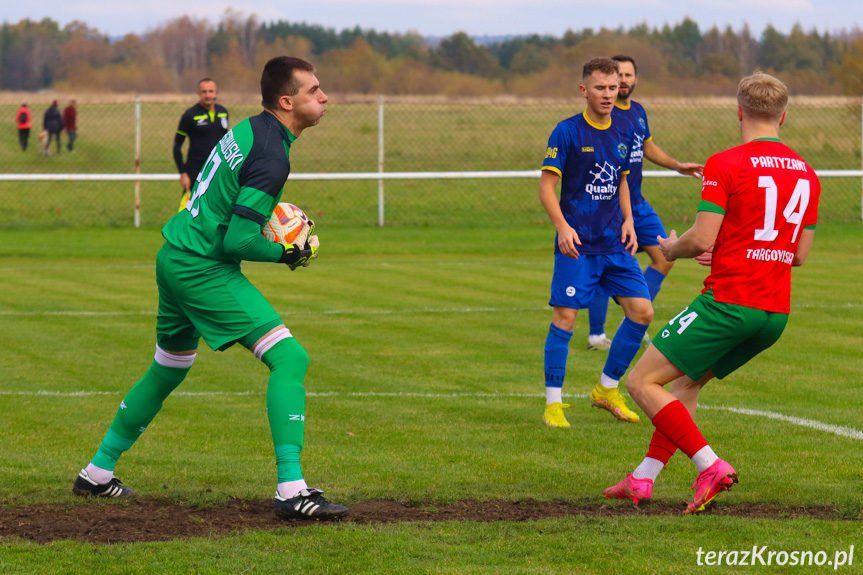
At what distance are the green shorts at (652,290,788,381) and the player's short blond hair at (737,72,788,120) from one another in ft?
2.77

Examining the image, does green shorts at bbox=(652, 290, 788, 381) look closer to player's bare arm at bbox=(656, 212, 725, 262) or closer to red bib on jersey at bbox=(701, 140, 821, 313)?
red bib on jersey at bbox=(701, 140, 821, 313)

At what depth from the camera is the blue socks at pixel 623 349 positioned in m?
7.40

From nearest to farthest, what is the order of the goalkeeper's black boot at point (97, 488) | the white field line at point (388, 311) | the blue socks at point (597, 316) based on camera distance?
the goalkeeper's black boot at point (97, 488)
the blue socks at point (597, 316)
the white field line at point (388, 311)

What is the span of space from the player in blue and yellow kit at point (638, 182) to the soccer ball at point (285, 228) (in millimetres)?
3654

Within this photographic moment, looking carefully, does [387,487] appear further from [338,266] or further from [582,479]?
[338,266]

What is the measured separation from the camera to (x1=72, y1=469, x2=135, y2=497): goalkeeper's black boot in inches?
213

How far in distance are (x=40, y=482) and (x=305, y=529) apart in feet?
5.71

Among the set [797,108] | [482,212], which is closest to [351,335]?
[482,212]

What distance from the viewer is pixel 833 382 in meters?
8.26

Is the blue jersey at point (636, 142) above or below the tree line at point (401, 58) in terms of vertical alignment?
below

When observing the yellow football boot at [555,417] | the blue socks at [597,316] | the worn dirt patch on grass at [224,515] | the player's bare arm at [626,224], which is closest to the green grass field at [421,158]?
the blue socks at [597,316]

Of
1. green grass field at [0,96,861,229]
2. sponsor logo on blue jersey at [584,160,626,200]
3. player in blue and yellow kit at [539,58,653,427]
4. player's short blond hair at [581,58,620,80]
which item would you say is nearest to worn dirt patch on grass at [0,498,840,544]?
player in blue and yellow kit at [539,58,653,427]

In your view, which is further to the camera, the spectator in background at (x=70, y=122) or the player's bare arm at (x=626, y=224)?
the spectator in background at (x=70, y=122)

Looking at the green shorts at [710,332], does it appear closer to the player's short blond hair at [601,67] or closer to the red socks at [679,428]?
the red socks at [679,428]
